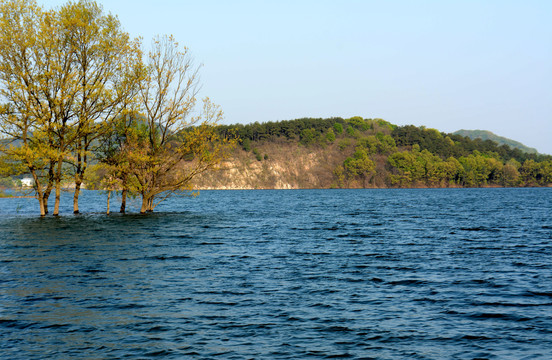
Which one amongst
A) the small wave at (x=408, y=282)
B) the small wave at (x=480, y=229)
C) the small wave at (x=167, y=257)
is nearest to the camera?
the small wave at (x=408, y=282)

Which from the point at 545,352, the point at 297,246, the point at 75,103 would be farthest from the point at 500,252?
the point at 75,103

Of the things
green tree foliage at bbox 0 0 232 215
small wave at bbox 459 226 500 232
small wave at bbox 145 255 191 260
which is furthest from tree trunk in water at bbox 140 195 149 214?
small wave at bbox 459 226 500 232

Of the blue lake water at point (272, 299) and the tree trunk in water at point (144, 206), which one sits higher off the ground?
the tree trunk in water at point (144, 206)

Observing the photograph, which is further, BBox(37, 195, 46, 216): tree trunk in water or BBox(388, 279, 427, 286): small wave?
BBox(37, 195, 46, 216): tree trunk in water

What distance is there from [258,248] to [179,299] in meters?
14.2

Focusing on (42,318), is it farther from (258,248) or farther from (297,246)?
(297,246)

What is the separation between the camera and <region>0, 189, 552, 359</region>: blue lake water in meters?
12.6

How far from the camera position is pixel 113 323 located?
46.9ft

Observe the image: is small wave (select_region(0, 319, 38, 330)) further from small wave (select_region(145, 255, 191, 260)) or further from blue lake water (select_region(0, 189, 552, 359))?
small wave (select_region(145, 255, 191, 260))

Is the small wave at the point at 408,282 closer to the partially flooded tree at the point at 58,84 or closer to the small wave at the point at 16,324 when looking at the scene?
the small wave at the point at 16,324

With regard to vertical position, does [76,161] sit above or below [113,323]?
above

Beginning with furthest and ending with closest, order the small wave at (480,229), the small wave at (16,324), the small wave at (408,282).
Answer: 1. the small wave at (480,229)
2. the small wave at (408,282)
3. the small wave at (16,324)

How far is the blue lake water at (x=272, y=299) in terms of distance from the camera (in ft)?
41.3

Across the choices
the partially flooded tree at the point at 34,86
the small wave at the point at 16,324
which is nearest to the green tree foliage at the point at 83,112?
the partially flooded tree at the point at 34,86
